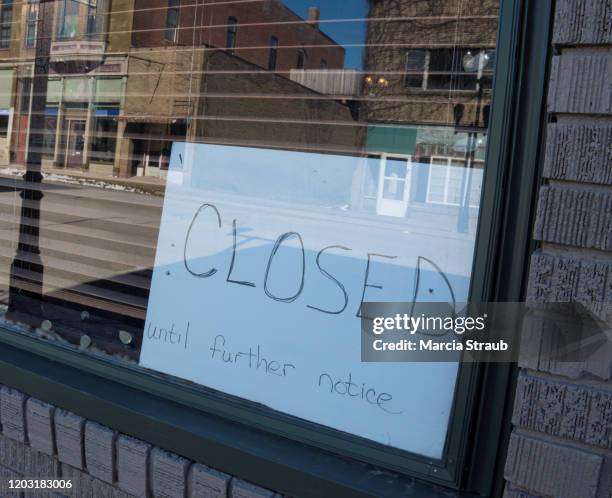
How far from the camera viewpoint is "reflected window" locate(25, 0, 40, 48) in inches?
107

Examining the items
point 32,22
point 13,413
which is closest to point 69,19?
point 32,22

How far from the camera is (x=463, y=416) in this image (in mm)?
1517

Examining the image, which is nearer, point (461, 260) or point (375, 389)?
point (461, 260)

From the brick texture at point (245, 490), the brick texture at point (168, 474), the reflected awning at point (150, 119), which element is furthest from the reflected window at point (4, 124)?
the brick texture at point (245, 490)

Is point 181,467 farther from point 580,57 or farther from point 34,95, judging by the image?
point 34,95

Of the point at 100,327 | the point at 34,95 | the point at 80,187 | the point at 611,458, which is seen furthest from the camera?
the point at 34,95

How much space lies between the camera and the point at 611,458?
1.30 m

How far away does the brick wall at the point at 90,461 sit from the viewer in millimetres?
1797

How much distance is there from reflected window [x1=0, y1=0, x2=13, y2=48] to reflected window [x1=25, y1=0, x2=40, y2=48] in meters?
0.11

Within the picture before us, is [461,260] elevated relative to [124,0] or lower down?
lower down

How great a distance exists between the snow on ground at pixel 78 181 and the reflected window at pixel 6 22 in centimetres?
57

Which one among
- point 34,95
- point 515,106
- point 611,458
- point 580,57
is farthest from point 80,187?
point 611,458

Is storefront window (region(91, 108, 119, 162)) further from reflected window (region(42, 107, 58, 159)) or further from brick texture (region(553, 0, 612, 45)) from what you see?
brick texture (region(553, 0, 612, 45))

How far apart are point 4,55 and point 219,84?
4.32 feet
